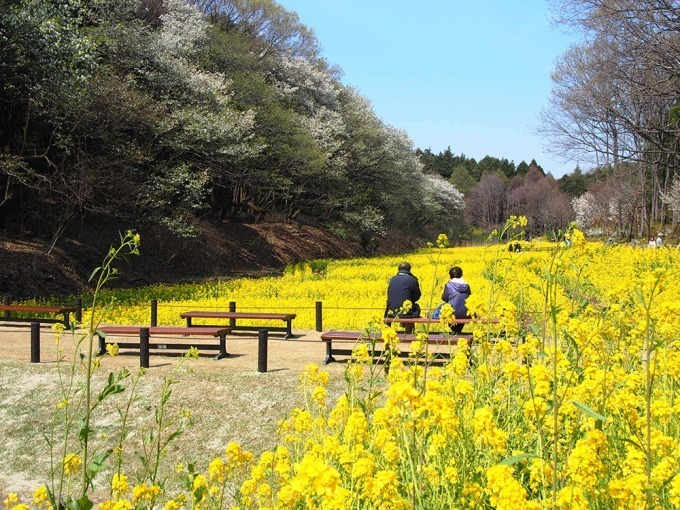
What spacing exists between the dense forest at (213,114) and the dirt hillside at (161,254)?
2.37 ft

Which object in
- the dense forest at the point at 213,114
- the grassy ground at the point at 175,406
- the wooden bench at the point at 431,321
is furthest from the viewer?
the dense forest at the point at 213,114

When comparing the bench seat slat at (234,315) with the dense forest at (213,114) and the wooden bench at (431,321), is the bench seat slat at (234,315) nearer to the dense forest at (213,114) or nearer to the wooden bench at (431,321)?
the wooden bench at (431,321)

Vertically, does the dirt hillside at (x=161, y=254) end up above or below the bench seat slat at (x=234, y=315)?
above

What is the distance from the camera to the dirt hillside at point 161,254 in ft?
59.0

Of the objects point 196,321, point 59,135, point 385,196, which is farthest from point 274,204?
point 196,321

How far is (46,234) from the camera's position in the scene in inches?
817

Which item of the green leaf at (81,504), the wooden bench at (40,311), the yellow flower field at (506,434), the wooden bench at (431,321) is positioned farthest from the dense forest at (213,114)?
the green leaf at (81,504)

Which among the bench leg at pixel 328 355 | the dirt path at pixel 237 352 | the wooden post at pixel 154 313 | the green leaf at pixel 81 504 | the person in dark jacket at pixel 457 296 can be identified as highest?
the person in dark jacket at pixel 457 296

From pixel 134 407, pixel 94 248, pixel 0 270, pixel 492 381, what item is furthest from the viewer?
pixel 94 248

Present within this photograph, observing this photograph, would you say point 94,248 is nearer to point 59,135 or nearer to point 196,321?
point 59,135

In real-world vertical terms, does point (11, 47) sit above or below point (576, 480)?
above

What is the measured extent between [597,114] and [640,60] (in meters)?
5.17

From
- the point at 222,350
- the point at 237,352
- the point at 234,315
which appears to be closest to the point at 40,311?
the point at 234,315

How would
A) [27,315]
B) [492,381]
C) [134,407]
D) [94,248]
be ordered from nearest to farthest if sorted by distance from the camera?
[492,381], [134,407], [27,315], [94,248]
